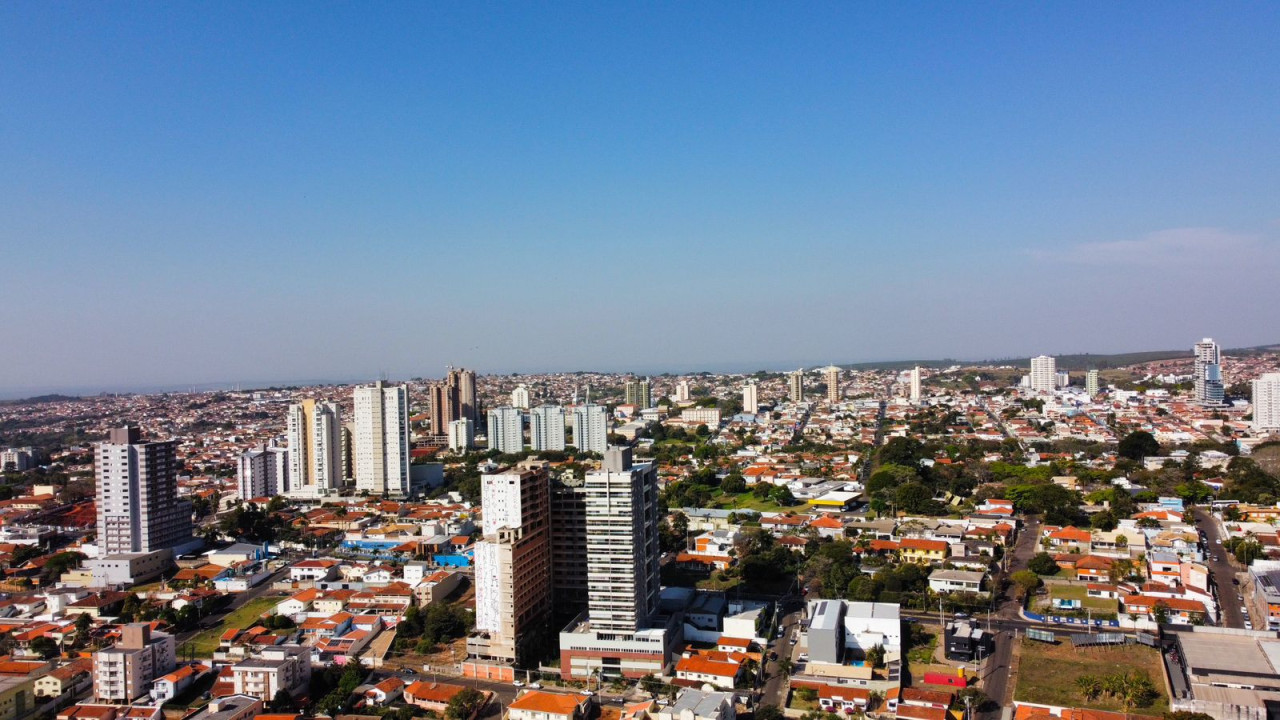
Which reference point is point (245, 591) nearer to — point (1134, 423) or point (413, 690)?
point (413, 690)

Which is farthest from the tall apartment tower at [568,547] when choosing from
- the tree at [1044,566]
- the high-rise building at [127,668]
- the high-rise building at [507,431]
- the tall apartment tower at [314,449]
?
the high-rise building at [507,431]

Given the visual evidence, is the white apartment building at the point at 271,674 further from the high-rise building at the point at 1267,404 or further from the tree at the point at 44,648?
the high-rise building at the point at 1267,404

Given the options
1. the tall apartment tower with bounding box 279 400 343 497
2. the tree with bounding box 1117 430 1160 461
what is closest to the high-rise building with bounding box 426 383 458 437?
the tall apartment tower with bounding box 279 400 343 497

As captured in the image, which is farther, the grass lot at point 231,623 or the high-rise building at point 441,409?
the high-rise building at point 441,409

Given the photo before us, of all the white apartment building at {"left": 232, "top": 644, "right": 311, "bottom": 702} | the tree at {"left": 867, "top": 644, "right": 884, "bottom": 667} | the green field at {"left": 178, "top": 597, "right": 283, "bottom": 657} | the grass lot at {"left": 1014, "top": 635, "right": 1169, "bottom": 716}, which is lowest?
the green field at {"left": 178, "top": 597, "right": 283, "bottom": 657}

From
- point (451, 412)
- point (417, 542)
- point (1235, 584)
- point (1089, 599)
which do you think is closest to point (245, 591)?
point (417, 542)

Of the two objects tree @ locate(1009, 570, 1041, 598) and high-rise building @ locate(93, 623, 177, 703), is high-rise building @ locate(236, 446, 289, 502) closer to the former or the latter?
high-rise building @ locate(93, 623, 177, 703)
